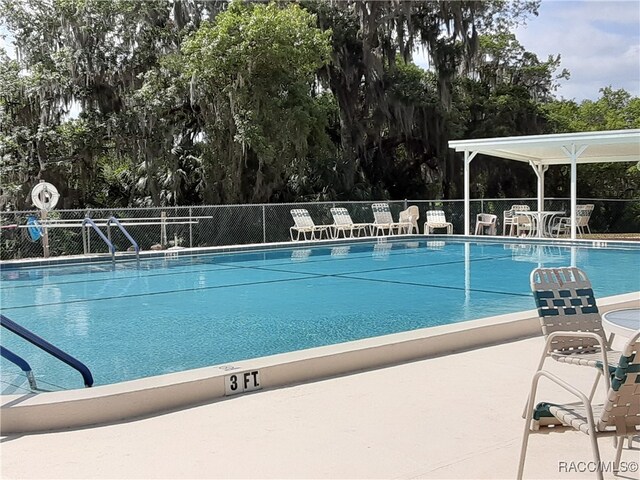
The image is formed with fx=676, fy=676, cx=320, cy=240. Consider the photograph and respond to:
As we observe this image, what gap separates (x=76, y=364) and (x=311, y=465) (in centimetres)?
196

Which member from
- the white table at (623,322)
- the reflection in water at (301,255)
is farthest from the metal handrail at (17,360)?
the reflection in water at (301,255)

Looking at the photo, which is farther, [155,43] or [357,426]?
[155,43]

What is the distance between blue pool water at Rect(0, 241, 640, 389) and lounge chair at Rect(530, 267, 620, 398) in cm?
281

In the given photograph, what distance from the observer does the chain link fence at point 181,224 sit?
1431cm

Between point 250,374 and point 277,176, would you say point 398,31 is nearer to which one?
point 277,176

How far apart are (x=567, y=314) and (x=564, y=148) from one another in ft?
43.0

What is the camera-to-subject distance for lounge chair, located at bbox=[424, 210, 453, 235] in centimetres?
1894

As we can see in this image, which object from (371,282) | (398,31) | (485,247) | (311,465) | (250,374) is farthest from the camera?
(398,31)

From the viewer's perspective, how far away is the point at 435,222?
18938mm

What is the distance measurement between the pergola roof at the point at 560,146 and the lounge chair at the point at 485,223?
1729mm

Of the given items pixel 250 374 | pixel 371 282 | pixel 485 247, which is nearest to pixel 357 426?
pixel 250 374

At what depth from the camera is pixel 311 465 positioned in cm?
294

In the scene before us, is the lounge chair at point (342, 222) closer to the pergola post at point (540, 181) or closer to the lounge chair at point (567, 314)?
the pergola post at point (540, 181)

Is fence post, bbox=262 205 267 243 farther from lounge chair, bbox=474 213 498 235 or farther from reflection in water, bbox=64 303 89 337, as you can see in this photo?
reflection in water, bbox=64 303 89 337
